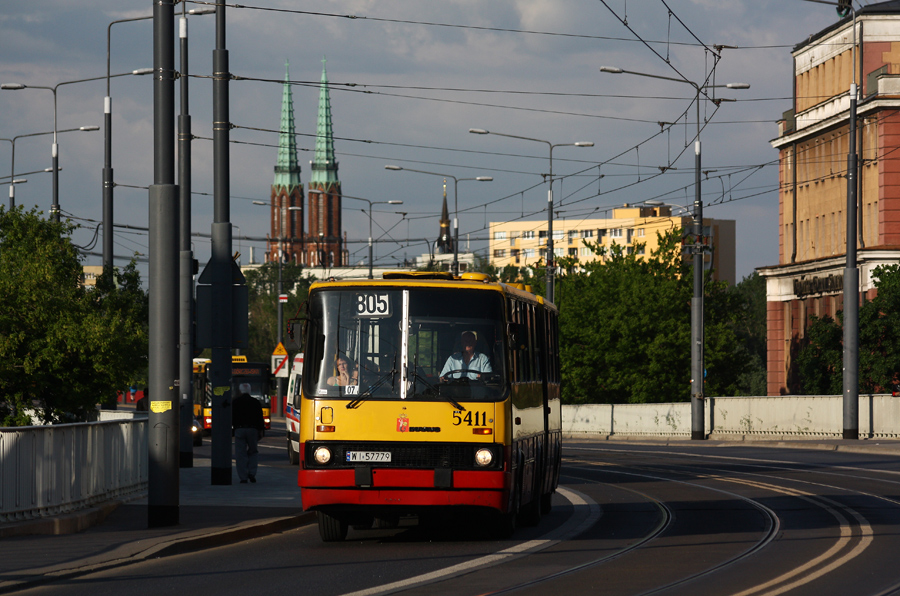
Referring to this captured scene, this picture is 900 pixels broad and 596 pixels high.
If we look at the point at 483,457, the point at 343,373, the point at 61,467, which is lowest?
the point at 61,467

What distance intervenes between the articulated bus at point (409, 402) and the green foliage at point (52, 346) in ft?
27.5

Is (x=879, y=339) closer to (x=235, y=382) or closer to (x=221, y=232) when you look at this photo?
(x=235, y=382)

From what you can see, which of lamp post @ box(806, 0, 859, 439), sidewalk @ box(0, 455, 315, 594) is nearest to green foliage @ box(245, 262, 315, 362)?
lamp post @ box(806, 0, 859, 439)

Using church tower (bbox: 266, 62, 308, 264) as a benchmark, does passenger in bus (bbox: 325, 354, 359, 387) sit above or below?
below

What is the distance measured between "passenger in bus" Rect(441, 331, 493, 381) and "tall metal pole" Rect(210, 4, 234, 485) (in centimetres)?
775

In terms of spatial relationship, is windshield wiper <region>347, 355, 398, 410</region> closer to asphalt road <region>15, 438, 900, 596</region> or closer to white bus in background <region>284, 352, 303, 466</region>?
asphalt road <region>15, 438, 900, 596</region>

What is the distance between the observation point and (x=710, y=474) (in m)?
26.2

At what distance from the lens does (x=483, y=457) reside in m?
13.6

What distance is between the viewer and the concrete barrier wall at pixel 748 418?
40.2 m

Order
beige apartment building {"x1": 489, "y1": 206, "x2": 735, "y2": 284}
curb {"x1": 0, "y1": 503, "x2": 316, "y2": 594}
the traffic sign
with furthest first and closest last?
beige apartment building {"x1": 489, "y1": 206, "x2": 735, "y2": 284}, the traffic sign, curb {"x1": 0, "y1": 503, "x2": 316, "y2": 594}

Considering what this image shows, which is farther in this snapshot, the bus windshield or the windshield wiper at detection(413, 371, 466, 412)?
the bus windshield

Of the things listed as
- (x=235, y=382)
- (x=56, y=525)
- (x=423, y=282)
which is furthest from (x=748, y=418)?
(x=56, y=525)

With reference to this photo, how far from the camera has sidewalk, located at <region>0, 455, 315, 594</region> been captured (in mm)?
11656

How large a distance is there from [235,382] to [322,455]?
4339 cm
